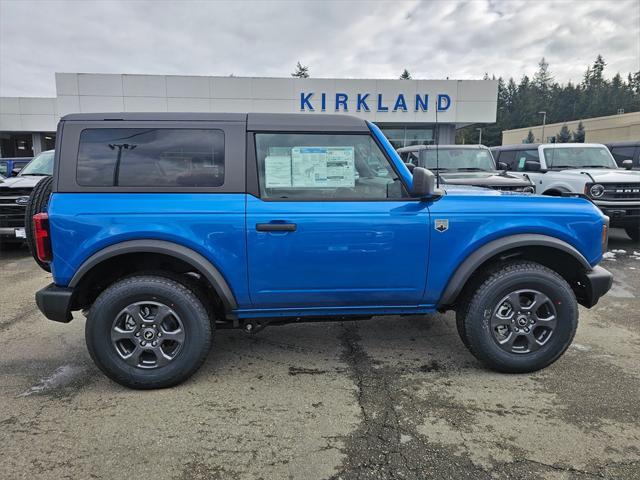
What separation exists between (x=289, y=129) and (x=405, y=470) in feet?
7.57

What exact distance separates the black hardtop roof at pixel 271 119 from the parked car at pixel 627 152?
10739 mm

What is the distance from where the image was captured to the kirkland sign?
2028 centimetres

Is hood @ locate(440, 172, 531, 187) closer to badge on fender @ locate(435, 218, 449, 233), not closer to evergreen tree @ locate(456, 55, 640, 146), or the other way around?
badge on fender @ locate(435, 218, 449, 233)

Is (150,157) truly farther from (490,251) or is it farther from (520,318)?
(520,318)

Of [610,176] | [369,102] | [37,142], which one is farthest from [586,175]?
[37,142]

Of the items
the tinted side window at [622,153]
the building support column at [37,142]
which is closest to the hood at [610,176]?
the tinted side window at [622,153]

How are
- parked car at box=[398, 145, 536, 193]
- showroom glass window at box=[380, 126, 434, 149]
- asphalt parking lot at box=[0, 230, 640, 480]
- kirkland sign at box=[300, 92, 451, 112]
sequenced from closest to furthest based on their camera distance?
asphalt parking lot at box=[0, 230, 640, 480] < parked car at box=[398, 145, 536, 193] < kirkland sign at box=[300, 92, 451, 112] < showroom glass window at box=[380, 126, 434, 149]

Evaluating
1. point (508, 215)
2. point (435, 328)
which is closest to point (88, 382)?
point (435, 328)

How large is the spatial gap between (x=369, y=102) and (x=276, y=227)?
1861cm

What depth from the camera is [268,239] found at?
3082mm

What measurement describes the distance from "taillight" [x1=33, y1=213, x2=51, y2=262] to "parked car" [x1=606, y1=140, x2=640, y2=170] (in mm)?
12467

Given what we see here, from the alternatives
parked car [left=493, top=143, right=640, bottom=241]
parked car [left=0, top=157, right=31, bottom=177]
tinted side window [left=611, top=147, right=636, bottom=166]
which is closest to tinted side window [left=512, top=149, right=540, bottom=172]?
parked car [left=493, top=143, right=640, bottom=241]

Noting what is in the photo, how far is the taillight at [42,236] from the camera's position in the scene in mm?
2975

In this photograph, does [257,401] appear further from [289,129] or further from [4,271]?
[4,271]
